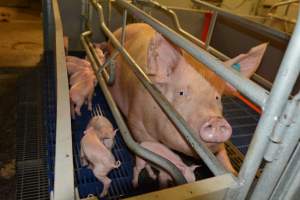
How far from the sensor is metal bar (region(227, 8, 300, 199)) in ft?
1.85

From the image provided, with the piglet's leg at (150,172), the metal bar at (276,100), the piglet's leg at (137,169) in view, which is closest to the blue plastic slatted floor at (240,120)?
the piglet's leg at (150,172)

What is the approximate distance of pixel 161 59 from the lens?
1398 mm

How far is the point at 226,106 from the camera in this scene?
2.72 meters

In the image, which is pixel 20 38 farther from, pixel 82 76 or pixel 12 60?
pixel 82 76

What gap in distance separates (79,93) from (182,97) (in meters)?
0.99

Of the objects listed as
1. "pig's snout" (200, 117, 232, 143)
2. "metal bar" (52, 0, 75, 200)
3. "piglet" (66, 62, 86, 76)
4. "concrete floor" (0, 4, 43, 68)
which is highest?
"metal bar" (52, 0, 75, 200)

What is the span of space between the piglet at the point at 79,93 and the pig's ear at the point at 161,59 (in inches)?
33.4

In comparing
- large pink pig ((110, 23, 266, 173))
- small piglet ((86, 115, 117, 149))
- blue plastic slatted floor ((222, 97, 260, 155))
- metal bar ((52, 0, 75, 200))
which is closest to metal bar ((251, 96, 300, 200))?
large pink pig ((110, 23, 266, 173))

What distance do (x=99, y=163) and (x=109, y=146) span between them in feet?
0.70

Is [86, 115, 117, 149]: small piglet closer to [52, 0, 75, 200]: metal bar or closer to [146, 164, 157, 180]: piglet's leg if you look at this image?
[146, 164, 157, 180]: piglet's leg

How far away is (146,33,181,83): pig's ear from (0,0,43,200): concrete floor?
1.20 metres

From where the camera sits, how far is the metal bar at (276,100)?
0.56 metres

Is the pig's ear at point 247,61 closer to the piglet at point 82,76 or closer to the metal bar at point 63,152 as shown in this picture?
the metal bar at point 63,152

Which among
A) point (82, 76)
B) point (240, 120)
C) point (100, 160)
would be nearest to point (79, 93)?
point (82, 76)
